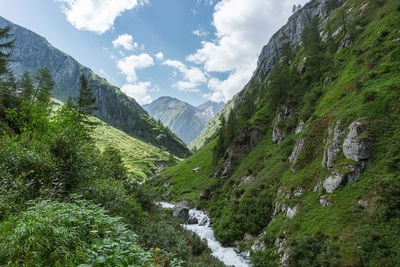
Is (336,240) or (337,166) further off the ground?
(337,166)

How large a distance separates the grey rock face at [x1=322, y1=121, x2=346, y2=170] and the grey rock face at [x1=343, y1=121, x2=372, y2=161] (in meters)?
1.21

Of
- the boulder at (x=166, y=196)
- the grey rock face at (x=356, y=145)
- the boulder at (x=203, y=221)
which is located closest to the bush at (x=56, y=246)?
the grey rock face at (x=356, y=145)

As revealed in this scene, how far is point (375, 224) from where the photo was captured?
16719 millimetres

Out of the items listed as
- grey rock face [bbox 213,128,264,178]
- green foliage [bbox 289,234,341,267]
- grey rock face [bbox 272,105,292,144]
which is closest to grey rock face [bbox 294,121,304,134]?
grey rock face [bbox 272,105,292,144]

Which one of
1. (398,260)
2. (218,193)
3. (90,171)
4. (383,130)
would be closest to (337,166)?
(383,130)

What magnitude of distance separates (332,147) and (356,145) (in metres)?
3.14

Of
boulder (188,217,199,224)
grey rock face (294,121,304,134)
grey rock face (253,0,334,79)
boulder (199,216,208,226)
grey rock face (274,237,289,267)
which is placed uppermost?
grey rock face (253,0,334,79)

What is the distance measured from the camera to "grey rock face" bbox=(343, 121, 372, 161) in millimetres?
21438

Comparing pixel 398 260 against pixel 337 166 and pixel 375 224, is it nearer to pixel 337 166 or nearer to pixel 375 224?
pixel 375 224

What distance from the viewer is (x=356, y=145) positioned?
22.2m

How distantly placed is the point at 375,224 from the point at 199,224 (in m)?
33.5

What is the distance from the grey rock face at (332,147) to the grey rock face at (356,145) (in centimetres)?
121

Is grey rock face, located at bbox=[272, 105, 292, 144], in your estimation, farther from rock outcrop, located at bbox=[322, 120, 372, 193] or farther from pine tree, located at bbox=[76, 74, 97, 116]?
pine tree, located at bbox=[76, 74, 97, 116]

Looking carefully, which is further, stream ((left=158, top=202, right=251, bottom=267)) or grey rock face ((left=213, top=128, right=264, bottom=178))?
grey rock face ((left=213, top=128, right=264, bottom=178))
